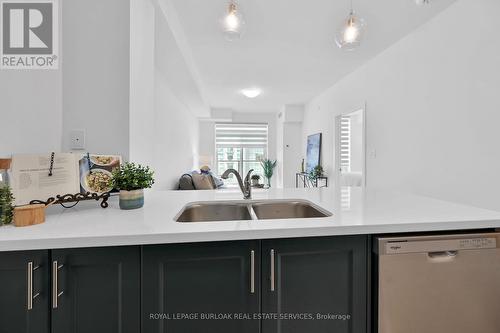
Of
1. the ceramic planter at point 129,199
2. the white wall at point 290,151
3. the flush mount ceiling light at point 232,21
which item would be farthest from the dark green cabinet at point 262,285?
the white wall at point 290,151

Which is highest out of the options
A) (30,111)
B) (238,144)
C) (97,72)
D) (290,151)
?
(238,144)

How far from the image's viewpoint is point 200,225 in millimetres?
944

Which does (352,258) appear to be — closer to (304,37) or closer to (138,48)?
(138,48)

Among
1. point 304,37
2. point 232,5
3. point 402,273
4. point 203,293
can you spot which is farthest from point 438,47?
point 203,293

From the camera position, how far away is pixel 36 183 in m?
1.02

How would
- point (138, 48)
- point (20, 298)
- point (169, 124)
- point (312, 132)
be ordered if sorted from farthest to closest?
point (312, 132) → point (169, 124) → point (138, 48) → point (20, 298)

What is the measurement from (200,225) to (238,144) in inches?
267

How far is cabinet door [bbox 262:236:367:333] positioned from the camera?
0.92 m

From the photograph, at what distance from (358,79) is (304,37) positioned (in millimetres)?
1458

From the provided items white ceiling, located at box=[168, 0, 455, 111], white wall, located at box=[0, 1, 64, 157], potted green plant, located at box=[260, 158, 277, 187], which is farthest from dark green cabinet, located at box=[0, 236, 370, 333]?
potted green plant, located at box=[260, 158, 277, 187]

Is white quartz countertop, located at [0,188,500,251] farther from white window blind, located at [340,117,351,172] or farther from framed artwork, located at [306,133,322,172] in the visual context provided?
white window blind, located at [340,117,351,172]

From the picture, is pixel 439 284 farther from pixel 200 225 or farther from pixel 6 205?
pixel 6 205

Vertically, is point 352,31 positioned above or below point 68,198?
above

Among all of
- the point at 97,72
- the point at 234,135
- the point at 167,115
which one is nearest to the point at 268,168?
the point at 234,135
